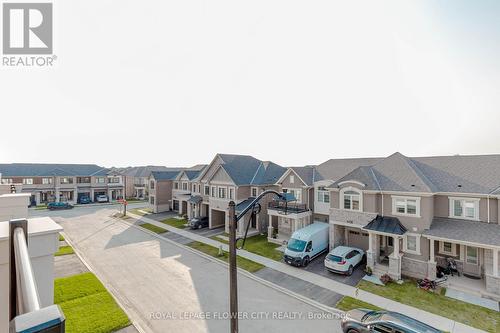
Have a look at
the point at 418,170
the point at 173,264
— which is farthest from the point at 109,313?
the point at 418,170

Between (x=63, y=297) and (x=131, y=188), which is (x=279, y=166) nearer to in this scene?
(x=63, y=297)

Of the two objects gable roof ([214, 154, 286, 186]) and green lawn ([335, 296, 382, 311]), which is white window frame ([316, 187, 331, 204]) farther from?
green lawn ([335, 296, 382, 311])

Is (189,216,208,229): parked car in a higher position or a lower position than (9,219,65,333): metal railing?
lower

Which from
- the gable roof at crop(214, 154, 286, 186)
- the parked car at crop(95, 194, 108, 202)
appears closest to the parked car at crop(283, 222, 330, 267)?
the gable roof at crop(214, 154, 286, 186)

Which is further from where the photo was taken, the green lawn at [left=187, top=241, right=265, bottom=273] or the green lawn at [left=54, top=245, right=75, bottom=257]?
the green lawn at [left=54, top=245, right=75, bottom=257]

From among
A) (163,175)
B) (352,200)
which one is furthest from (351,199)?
(163,175)

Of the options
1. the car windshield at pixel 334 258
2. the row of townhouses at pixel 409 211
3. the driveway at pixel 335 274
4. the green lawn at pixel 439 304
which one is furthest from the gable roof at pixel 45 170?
the green lawn at pixel 439 304
